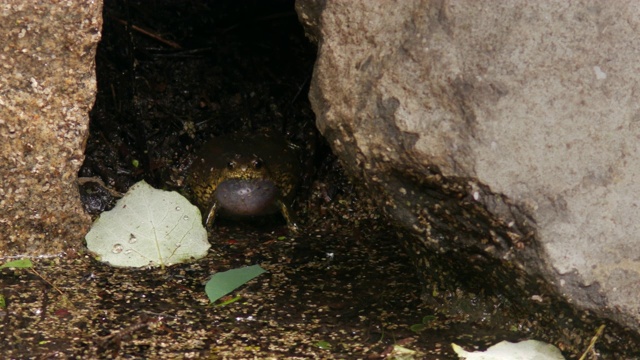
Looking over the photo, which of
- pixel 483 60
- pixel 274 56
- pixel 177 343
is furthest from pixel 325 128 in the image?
pixel 274 56

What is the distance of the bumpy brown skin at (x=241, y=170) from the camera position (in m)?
3.31

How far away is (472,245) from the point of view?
227cm

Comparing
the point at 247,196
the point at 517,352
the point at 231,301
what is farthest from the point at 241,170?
the point at 517,352

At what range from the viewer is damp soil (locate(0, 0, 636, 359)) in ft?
7.63

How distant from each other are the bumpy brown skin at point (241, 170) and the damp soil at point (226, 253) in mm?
88

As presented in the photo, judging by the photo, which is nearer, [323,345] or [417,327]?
[323,345]

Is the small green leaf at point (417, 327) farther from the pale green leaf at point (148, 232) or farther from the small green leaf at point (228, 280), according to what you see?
the pale green leaf at point (148, 232)

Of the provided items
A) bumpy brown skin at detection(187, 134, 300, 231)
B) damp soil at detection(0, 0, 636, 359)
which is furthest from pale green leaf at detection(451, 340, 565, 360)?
bumpy brown skin at detection(187, 134, 300, 231)

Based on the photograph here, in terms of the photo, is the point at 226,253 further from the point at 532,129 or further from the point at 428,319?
the point at 532,129

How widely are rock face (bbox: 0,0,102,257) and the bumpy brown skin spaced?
674 millimetres

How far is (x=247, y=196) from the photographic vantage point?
130 inches

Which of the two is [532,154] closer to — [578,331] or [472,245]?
[472,245]

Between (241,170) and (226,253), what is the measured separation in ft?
1.70

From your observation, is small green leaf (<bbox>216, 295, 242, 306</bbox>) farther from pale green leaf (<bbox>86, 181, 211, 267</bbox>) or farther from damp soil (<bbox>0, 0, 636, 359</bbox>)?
pale green leaf (<bbox>86, 181, 211, 267</bbox>)
